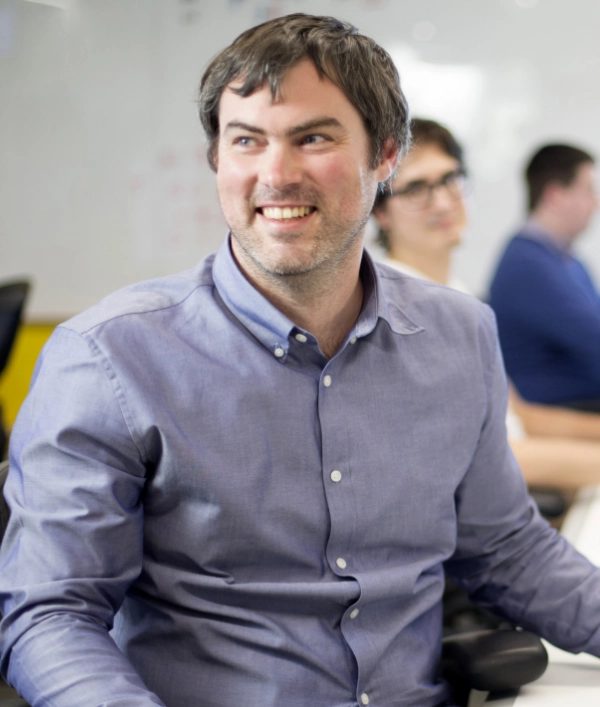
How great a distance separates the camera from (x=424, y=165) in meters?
2.10

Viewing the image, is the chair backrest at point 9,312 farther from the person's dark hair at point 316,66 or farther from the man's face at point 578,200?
the man's face at point 578,200

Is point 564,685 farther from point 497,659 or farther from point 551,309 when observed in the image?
point 551,309

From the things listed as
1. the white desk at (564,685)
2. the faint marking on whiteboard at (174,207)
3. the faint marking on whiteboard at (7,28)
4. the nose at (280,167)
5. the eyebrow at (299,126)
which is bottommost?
the white desk at (564,685)

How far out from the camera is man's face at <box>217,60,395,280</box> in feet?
3.63

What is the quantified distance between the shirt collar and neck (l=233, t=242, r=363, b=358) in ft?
0.09

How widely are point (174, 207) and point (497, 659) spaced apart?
2.86 m

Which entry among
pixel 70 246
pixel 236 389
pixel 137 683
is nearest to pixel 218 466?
pixel 236 389

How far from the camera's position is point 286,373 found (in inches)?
44.4

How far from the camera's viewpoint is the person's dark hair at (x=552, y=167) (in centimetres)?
301

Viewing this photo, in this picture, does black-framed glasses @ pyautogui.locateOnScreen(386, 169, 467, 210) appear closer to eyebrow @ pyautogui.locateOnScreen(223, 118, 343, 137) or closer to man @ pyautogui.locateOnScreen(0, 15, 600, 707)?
man @ pyautogui.locateOnScreen(0, 15, 600, 707)

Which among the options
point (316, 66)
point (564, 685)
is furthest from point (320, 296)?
point (564, 685)

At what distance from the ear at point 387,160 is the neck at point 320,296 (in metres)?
0.13

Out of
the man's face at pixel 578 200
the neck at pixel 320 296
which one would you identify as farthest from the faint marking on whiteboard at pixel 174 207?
the neck at pixel 320 296

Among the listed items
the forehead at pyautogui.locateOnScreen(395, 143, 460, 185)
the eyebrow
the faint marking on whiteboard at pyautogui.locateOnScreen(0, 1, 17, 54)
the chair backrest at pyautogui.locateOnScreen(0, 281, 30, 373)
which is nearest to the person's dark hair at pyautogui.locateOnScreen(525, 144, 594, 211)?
the forehead at pyautogui.locateOnScreen(395, 143, 460, 185)
